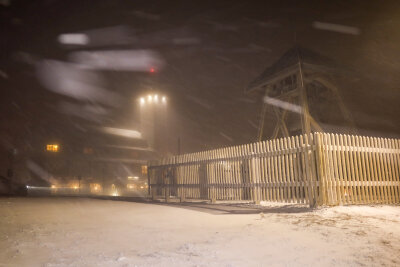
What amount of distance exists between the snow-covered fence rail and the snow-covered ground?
171 cm

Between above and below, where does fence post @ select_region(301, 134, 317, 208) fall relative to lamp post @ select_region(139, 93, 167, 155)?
below

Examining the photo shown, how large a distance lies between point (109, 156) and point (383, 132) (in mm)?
40037

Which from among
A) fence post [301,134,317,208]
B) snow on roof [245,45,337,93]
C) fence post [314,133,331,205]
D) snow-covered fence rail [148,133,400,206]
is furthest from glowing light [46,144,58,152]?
fence post [314,133,331,205]

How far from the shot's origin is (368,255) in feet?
12.6

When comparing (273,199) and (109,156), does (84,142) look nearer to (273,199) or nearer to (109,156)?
(109,156)

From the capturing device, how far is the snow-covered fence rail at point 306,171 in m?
8.96

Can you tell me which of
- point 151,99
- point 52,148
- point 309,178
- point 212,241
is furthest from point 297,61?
point 52,148

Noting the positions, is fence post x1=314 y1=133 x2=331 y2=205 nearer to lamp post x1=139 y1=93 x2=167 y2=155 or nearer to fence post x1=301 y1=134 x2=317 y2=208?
fence post x1=301 y1=134 x2=317 y2=208

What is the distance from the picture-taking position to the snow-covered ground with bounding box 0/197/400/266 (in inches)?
149

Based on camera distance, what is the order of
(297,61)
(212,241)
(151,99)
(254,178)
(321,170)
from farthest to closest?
(151,99)
(297,61)
(254,178)
(321,170)
(212,241)

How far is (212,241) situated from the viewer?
4824mm

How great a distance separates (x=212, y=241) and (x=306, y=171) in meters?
5.25

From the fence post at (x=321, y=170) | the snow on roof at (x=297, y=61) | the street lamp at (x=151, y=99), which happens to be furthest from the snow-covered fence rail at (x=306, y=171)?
the street lamp at (x=151, y=99)

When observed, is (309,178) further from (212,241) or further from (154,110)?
(154,110)
